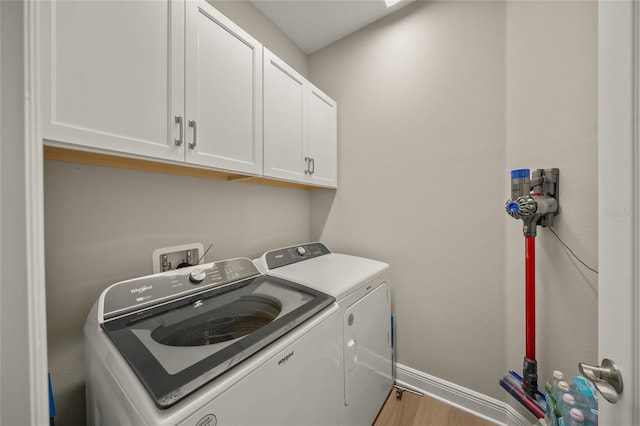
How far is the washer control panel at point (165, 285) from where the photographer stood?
0.88m

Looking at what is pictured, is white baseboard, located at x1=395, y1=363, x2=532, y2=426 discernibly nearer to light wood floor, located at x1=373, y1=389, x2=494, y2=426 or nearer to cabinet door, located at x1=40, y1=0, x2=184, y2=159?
light wood floor, located at x1=373, y1=389, x2=494, y2=426

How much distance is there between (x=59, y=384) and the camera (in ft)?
3.02

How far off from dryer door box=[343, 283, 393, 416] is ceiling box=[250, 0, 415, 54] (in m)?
2.12

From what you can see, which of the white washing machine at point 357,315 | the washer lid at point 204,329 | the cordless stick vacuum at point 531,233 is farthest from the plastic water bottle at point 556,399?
the washer lid at point 204,329

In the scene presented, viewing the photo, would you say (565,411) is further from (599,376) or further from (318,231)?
(318,231)

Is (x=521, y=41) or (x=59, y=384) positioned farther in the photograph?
(x=521, y=41)

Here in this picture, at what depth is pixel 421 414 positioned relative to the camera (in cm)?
147

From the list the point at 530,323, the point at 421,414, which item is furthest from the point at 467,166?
the point at 421,414

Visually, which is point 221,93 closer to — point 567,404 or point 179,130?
point 179,130

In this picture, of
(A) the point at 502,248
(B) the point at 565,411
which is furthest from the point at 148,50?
(B) the point at 565,411

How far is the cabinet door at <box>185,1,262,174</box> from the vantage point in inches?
40.1

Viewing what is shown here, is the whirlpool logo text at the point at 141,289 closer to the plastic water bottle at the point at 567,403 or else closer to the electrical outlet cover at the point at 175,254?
the electrical outlet cover at the point at 175,254

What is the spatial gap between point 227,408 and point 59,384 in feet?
3.01

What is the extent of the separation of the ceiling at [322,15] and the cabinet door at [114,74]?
3.51ft
